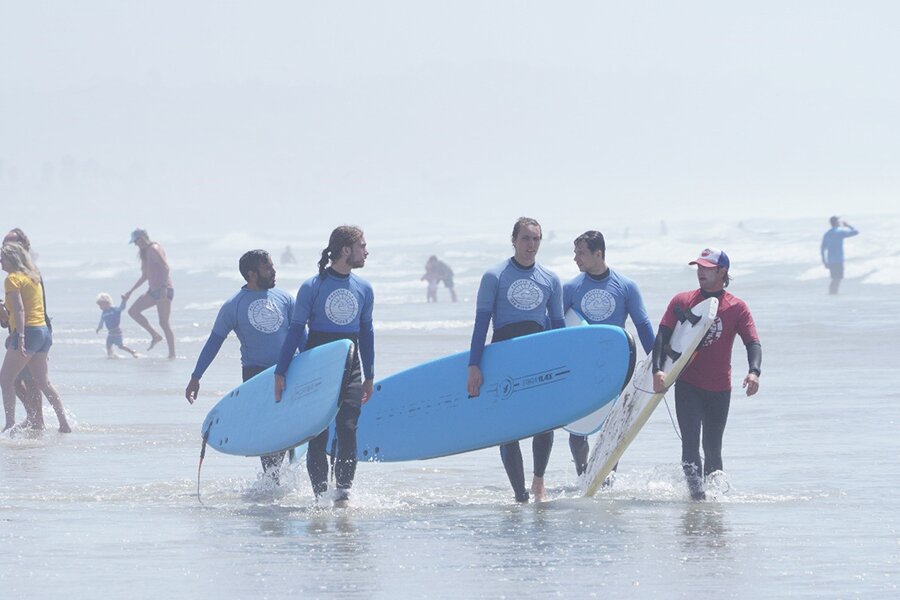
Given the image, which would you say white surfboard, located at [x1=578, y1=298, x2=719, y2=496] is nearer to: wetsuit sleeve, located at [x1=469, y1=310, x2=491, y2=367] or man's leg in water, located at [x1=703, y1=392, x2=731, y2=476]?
man's leg in water, located at [x1=703, y1=392, x2=731, y2=476]

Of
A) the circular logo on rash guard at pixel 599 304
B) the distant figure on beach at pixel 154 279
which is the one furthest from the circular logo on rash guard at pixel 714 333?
the distant figure on beach at pixel 154 279

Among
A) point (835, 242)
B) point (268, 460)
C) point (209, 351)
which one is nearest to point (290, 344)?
point (209, 351)

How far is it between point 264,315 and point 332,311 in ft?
2.31

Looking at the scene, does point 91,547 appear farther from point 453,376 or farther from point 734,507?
point 734,507

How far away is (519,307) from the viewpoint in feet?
26.7

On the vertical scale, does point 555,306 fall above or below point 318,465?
above

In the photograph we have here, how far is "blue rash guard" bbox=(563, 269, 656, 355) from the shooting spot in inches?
343

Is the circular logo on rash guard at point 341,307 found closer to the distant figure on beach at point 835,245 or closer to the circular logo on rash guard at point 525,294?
the circular logo on rash guard at point 525,294

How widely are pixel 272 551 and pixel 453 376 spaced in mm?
2181

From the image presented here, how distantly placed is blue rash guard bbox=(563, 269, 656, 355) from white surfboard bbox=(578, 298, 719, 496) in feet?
1.49

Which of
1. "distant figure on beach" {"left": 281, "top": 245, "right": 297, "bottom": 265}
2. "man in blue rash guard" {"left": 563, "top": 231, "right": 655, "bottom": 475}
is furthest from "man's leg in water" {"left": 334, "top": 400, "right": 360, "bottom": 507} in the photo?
"distant figure on beach" {"left": 281, "top": 245, "right": 297, "bottom": 265}

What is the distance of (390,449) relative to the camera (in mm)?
8930

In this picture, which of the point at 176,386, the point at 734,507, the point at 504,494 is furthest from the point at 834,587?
the point at 176,386

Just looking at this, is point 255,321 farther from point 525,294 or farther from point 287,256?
point 287,256
